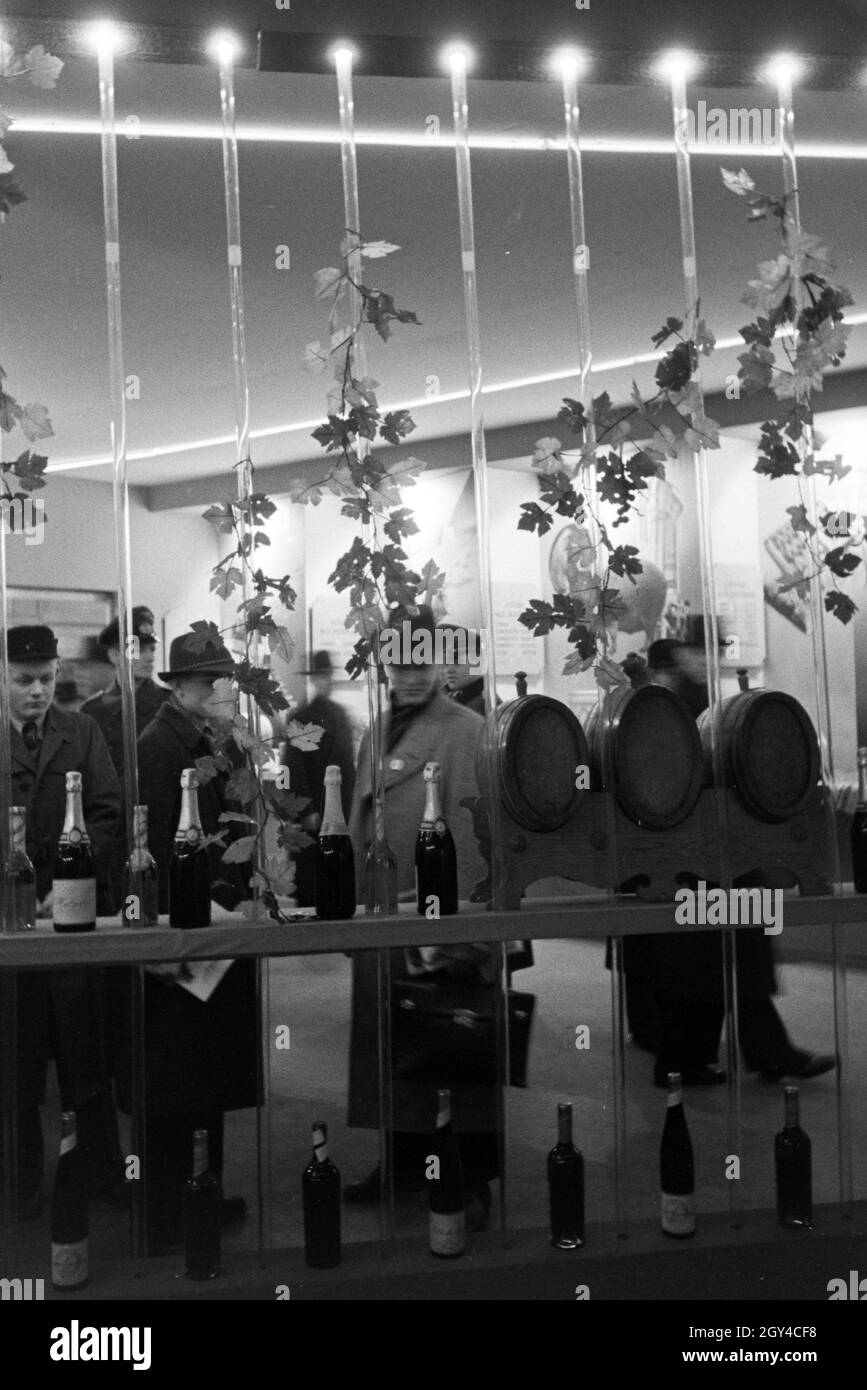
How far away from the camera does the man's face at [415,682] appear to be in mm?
2766

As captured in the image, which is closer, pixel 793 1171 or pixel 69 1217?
pixel 69 1217

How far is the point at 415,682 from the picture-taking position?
2.78 metres

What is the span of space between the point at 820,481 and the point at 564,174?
0.92m

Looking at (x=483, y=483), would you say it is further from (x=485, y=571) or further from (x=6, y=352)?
(x=6, y=352)

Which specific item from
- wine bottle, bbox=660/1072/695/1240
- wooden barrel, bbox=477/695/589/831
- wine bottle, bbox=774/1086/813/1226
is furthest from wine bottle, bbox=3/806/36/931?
wine bottle, bbox=774/1086/813/1226

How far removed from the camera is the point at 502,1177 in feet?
8.55

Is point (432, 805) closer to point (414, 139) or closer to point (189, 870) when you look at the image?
point (189, 870)

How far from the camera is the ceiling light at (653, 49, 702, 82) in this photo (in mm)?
2717

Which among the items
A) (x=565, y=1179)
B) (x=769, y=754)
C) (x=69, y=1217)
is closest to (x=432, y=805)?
(x=769, y=754)

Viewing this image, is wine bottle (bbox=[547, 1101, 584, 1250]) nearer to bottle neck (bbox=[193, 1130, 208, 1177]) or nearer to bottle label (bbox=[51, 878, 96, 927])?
bottle neck (bbox=[193, 1130, 208, 1177])

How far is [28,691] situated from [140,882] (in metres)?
0.47

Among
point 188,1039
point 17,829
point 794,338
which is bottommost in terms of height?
point 188,1039

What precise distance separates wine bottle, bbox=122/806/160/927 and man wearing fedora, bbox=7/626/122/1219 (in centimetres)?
14

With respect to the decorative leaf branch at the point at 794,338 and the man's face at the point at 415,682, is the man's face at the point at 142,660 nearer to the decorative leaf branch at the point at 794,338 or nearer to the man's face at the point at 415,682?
the man's face at the point at 415,682
